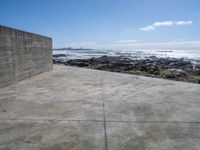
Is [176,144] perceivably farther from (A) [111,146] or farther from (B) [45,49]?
(B) [45,49]

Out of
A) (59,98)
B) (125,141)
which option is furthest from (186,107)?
(59,98)

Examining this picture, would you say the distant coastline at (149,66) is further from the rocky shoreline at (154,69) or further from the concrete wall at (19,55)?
the concrete wall at (19,55)

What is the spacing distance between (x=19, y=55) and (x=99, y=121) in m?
4.45

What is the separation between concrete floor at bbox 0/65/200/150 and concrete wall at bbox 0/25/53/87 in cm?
134

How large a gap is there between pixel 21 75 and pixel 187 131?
534 centimetres

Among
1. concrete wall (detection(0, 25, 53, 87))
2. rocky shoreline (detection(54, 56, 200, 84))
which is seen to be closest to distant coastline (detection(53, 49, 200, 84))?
rocky shoreline (detection(54, 56, 200, 84))

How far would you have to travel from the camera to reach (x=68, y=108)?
10.9ft

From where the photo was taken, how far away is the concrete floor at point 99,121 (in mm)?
2127

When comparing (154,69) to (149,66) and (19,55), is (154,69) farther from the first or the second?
(19,55)

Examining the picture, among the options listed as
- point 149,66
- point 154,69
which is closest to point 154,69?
point 154,69

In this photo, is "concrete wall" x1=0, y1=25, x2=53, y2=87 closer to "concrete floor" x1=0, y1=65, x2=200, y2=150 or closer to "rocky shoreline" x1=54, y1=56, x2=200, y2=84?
"concrete floor" x1=0, y1=65, x2=200, y2=150

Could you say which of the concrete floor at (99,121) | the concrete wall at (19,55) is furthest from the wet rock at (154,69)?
the concrete floor at (99,121)

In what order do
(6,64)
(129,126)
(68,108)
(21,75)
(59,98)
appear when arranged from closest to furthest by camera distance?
1. (129,126)
2. (68,108)
3. (59,98)
4. (6,64)
5. (21,75)

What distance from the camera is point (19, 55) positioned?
6.16 metres
